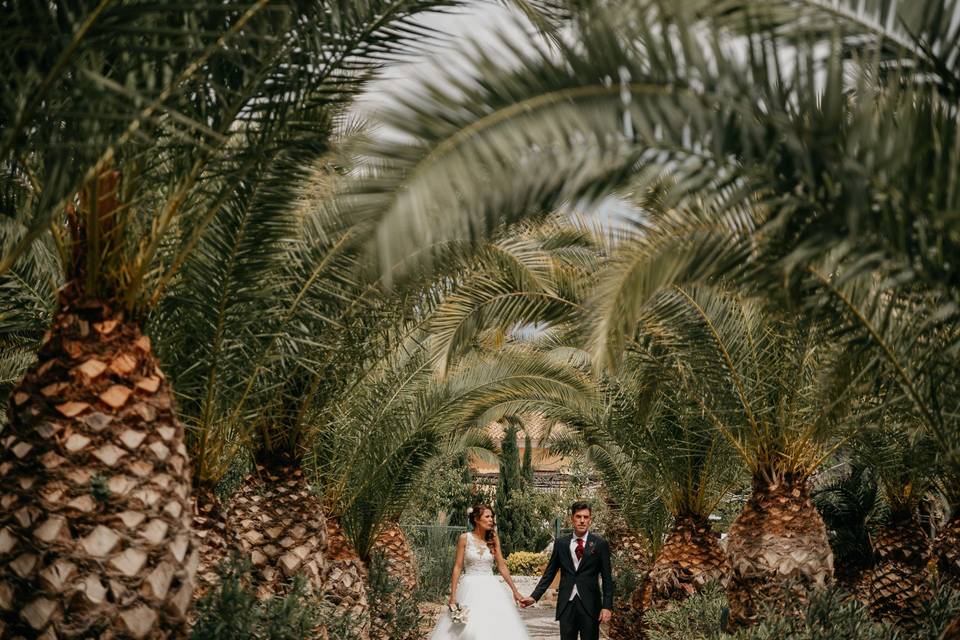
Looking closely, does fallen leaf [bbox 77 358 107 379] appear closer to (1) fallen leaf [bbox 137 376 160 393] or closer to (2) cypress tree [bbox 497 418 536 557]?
(1) fallen leaf [bbox 137 376 160 393]

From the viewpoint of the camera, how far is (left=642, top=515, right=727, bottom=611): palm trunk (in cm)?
1329

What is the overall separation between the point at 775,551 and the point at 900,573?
490cm

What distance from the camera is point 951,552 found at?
39.4 ft

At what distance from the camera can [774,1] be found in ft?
15.3

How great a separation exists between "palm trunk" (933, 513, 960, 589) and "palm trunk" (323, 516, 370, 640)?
6795mm

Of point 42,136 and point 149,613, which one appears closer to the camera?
point 42,136

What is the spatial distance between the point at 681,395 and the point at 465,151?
6.90m

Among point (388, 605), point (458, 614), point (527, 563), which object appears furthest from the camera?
point (527, 563)

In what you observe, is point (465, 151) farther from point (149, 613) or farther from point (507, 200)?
point (149, 613)

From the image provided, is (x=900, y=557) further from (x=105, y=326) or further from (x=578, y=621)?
(x=105, y=326)

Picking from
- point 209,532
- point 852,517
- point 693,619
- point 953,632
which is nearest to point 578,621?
point 693,619

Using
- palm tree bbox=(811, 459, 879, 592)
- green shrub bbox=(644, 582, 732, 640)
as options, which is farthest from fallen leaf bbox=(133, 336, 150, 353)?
palm tree bbox=(811, 459, 879, 592)

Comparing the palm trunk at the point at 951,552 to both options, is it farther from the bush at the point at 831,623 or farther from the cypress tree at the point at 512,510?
the cypress tree at the point at 512,510

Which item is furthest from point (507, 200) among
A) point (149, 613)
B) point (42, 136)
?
point (149, 613)
